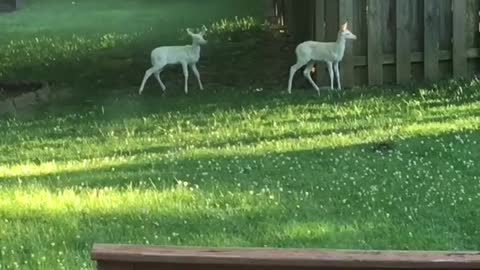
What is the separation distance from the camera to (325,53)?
11.3m

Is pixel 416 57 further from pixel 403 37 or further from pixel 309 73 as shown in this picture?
pixel 309 73

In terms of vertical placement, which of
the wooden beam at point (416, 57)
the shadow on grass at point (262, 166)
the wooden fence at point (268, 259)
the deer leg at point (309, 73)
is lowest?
the deer leg at point (309, 73)

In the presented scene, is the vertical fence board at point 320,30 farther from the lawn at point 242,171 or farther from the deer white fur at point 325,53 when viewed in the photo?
the lawn at point 242,171

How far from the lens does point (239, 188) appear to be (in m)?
6.59

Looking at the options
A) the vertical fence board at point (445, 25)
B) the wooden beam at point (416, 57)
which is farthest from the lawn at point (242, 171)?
the vertical fence board at point (445, 25)

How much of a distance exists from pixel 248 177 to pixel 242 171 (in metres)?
0.20

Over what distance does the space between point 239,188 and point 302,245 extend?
1.36 meters

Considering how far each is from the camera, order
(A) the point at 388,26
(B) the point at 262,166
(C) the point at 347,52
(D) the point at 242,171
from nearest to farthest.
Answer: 1. (D) the point at 242,171
2. (B) the point at 262,166
3. (C) the point at 347,52
4. (A) the point at 388,26

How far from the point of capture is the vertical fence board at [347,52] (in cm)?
1162

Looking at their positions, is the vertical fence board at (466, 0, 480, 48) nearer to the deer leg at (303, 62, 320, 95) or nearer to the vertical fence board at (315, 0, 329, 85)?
the vertical fence board at (315, 0, 329, 85)

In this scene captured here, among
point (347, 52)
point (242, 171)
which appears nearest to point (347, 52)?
point (347, 52)

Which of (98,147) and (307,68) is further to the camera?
(307,68)

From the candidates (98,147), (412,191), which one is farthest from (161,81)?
(412,191)

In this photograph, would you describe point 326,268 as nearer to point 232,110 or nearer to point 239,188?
point 239,188
